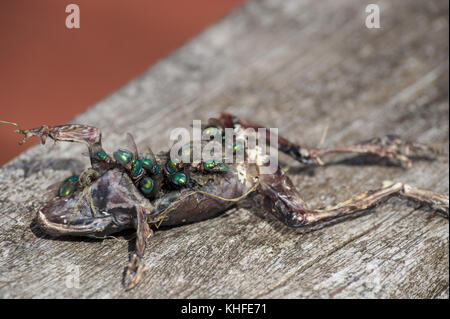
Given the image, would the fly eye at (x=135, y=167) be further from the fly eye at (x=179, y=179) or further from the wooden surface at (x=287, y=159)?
the wooden surface at (x=287, y=159)

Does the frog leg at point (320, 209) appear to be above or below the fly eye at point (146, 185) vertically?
below

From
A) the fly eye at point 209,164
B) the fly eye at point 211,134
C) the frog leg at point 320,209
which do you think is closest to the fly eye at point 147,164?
the fly eye at point 209,164

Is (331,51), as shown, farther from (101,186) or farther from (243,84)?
(101,186)

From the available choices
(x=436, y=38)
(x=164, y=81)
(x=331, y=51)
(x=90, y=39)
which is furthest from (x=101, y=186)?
(x=90, y=39)

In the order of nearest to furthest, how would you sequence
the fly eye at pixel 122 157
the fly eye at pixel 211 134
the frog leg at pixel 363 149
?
the fly eye at pixel 122 157
the fly eye at pixel 211 134
the frog leg at pixel 363 149

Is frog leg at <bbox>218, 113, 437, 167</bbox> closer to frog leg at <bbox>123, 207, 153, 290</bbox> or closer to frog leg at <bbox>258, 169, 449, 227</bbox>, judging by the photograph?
frog leg at <bbox>258, 169, 449, 227</bbox>

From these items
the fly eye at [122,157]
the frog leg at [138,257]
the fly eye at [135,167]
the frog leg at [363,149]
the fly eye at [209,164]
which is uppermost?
the fly eye at [122,157]
